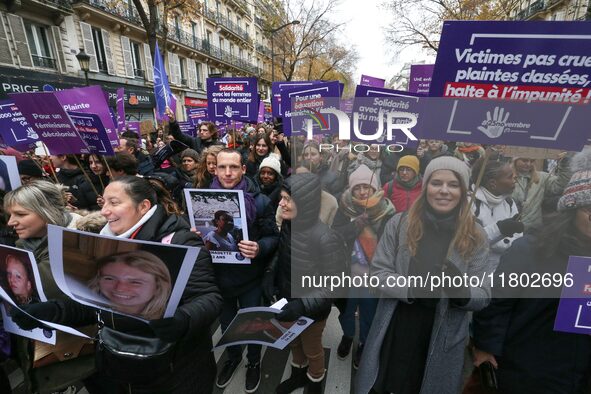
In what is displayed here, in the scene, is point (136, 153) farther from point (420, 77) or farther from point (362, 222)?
point (420, 77)

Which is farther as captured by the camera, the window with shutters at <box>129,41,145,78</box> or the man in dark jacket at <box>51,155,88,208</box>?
the window with shutters at <box>129,41,145,78</box>

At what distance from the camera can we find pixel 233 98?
546 cm

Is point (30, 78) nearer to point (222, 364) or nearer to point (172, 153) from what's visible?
point (172, 153)

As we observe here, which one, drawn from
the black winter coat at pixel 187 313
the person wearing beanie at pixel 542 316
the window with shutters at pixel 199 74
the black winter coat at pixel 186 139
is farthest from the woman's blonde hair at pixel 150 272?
the window with shutters at pixel 199 74

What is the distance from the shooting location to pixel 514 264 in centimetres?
151

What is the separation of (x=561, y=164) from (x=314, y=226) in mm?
1585

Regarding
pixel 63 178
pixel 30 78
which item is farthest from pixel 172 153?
pixel 30 78

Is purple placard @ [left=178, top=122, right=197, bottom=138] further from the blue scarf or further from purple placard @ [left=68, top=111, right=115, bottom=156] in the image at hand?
the blue scarf

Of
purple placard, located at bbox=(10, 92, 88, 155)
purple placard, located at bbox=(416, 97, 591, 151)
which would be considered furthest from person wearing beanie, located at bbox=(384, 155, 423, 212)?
purple placard, located at bbox=(10, 92, 88, 155)

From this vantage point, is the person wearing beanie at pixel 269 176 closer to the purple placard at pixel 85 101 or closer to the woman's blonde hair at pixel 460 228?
the purple placard at pixel 85 101

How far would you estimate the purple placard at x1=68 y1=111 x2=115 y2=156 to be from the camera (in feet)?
9.27

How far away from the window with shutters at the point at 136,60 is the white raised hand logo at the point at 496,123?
69.2ft

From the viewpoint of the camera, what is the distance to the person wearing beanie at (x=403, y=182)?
2191 mm

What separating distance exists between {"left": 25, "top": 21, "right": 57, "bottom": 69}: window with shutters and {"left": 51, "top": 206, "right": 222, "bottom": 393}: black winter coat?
52.4 ft
